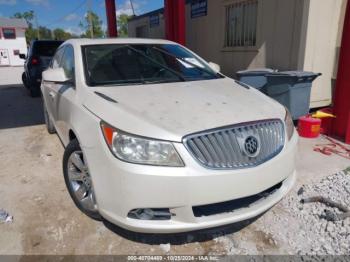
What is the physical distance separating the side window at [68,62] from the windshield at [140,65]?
21 centimetres

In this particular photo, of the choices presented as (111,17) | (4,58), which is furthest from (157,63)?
(4,58)

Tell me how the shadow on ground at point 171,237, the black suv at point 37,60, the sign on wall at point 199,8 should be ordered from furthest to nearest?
1. the black suv at point 37,60
2. the sign on wall at point 199,8
3. the shadow on ground at point 171,237

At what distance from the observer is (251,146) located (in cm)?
219

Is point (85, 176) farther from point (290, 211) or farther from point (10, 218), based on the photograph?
point (290, 211)

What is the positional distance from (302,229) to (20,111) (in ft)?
23.5

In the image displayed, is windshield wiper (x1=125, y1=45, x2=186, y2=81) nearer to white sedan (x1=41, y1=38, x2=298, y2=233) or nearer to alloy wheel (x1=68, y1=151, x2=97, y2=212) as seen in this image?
white sedan (x1=41, y1=38, x2=298, y2=233)

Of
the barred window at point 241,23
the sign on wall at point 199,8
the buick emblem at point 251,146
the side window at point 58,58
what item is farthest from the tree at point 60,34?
the buick emblem at point 251,146

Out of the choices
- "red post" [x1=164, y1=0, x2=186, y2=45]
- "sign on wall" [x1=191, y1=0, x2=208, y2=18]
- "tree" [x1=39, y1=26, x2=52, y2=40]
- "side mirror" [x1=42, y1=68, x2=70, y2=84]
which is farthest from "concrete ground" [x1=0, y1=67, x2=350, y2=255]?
"tree" [x1=39, y1=26, x2=52, y2=40]

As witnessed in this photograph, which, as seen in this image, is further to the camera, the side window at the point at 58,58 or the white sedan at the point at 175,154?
the side window at the point at 58,58

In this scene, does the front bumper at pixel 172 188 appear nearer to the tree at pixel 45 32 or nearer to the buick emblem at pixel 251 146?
the buick emblem at pixel 251 146

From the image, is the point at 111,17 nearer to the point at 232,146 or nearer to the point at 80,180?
the point at 80,180

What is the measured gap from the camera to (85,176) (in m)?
2.67

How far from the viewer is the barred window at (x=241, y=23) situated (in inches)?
273

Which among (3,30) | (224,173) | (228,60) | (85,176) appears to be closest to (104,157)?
(85,176)
